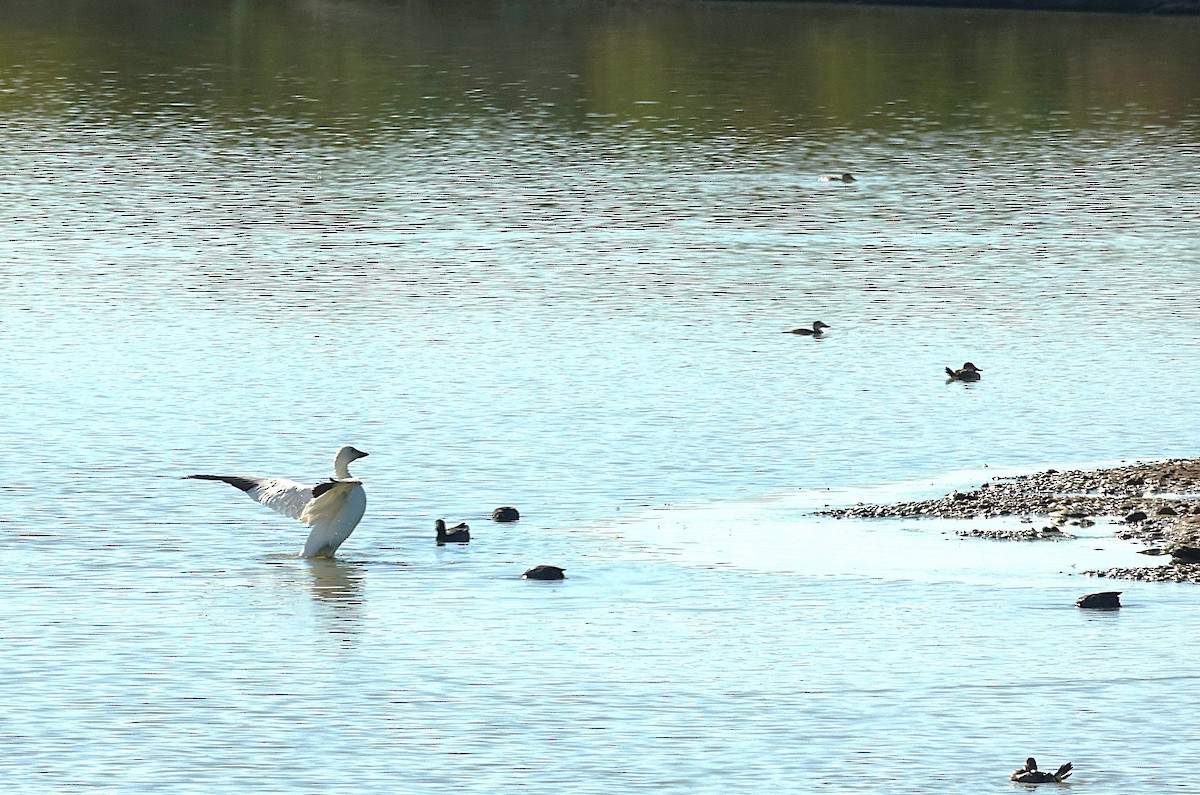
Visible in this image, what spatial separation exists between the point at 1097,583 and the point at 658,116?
4758cm

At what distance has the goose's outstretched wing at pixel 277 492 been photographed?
2236cm

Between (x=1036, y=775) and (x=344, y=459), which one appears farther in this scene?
(x=344, y=459)

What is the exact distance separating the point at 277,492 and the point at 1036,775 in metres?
8.78

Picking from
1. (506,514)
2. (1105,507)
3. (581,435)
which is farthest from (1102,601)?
(581,435)

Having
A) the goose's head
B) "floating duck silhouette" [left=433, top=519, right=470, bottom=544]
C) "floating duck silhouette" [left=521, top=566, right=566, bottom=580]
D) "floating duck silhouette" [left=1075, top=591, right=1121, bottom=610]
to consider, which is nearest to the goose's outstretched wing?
the goose's head

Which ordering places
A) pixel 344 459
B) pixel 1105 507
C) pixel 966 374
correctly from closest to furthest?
pixel 344 459
pixel 1105 507
pixel 966 374

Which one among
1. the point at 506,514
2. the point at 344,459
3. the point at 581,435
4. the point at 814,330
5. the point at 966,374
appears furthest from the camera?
the point at 814,330

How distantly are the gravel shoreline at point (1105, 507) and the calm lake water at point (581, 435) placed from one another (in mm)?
454

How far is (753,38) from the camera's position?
293ft

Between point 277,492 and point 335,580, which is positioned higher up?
point 277,492

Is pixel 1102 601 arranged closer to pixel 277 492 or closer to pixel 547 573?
pixel 547 573

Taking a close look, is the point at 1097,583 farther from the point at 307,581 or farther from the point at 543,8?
the point at 543,8

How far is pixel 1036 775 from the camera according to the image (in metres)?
16.0

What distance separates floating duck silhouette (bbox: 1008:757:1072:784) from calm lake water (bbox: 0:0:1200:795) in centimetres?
25
